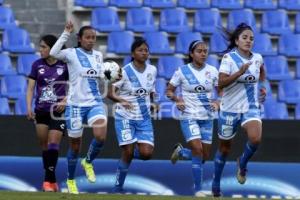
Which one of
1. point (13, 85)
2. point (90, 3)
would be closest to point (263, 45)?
point (90, 3)

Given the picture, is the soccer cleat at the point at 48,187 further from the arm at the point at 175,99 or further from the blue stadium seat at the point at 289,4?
the blue stadium seat at the point at 289,4

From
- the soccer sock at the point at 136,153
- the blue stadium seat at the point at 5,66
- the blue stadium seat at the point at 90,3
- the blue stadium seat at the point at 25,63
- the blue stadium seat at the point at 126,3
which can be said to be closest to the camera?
the soccer sock at the point at 136,153

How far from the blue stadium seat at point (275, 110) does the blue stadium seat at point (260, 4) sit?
3.52 m

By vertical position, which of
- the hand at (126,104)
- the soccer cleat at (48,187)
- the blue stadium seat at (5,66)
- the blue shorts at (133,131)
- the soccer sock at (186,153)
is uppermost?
the hand at (126,104)

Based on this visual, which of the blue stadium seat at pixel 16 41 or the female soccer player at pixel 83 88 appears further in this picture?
the blue stadium seat at pixel 16 41

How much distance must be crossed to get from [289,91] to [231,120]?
5.76 meters

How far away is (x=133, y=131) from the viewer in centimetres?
1245

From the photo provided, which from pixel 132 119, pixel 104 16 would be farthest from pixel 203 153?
pixel 104 16

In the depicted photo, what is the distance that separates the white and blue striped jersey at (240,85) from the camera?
Answer: 38.1ft

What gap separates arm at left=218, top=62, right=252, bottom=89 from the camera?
440 inches

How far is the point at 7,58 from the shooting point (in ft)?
57.7

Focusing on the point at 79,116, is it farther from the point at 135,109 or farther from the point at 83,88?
the point at 135,109

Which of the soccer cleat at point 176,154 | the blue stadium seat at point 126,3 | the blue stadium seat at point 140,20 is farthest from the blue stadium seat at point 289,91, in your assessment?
the soccer cleat at point 176,154

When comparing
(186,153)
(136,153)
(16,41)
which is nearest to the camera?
(136,153)
